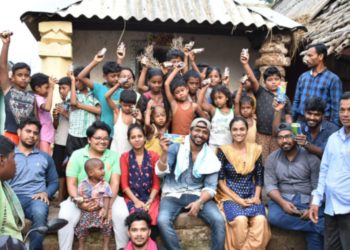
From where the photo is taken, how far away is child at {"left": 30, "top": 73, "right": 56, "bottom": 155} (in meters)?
5.28

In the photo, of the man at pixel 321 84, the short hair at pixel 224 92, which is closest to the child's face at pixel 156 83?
the short hair at pixel 224 92

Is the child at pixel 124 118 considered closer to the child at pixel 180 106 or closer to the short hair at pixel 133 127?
the short hair at pixel 133 127

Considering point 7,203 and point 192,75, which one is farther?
point 192,75

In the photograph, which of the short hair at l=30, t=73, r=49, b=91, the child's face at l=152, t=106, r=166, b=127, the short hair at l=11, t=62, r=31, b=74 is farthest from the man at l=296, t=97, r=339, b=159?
the short hair at l=11, t=62, r=31, b=74

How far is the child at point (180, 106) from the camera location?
536 cm

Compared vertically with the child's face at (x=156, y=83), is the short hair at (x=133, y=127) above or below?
below

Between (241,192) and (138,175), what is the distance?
1102mm

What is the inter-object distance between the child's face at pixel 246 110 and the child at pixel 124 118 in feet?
3.93

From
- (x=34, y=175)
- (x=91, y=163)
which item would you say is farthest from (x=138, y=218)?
(x=34, y=175)

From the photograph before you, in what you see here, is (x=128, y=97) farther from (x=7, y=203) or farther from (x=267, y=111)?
(x=7, y=203)

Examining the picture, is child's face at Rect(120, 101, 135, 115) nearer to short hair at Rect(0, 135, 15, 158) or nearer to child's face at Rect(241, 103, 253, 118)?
child's face at Rect(241, 103, 253, 118)

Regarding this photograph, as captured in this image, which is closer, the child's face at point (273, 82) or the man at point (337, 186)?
the man at point (337, 186)

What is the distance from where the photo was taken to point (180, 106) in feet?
17.8

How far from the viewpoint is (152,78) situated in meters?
5.57
